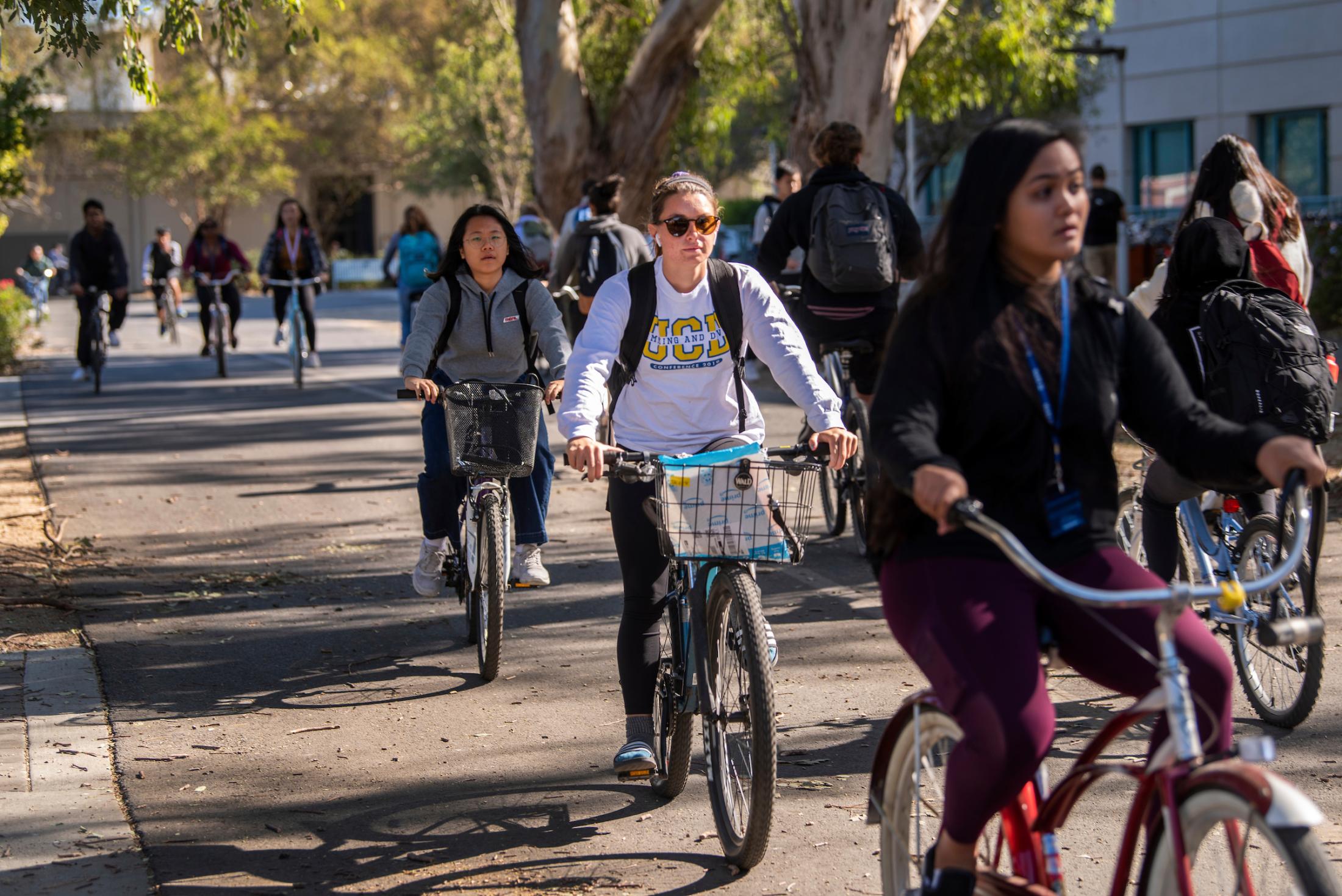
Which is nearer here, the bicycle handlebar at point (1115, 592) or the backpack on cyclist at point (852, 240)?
the bicycle handlebar at point (1115, 592)

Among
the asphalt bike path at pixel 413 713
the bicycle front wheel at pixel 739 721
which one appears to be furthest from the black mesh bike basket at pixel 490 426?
the bicycle front wheel at pixel 739 721

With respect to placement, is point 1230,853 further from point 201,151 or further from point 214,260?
point 201,151

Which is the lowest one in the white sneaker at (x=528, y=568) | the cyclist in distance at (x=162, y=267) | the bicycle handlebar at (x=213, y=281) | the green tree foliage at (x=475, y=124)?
the white sneaker at (x=528, y=568)

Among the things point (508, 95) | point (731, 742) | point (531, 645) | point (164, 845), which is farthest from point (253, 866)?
point (508, 95)

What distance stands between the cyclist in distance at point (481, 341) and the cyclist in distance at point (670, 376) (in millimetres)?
1920

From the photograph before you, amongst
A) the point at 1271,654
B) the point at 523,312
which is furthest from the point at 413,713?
the point at 1271,654

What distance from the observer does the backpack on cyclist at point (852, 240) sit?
8008 mm

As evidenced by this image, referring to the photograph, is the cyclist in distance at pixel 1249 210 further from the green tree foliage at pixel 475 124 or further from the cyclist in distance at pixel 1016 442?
the green tree foliage at pixel 475 124

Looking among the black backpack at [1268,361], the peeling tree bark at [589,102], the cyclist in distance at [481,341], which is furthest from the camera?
the peeling tree bark at [589,102]

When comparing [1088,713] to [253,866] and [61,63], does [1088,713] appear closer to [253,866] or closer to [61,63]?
[253,866]

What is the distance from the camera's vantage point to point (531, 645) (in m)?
6.80

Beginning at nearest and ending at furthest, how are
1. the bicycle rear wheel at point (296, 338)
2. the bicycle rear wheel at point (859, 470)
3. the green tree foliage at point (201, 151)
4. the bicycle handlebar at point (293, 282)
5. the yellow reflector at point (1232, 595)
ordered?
the yellow reflector at point (1232, 595), the bicycle rear wheel at point (859, 470), the bicycle rear wheel at point (296, 338), the bicycle handlebar at point (293, 282), the green tree foliage at point (201, 151)

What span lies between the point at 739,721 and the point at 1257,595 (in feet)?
6.47

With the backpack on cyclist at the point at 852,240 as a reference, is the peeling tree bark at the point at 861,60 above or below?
above
